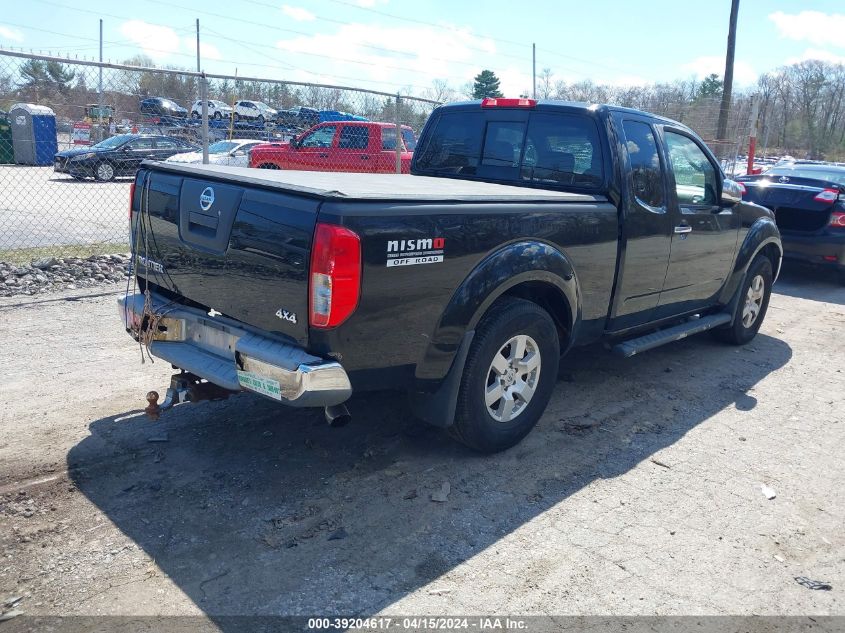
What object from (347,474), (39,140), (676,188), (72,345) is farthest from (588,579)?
(39,140)

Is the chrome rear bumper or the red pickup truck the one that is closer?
the chrome rear bumper

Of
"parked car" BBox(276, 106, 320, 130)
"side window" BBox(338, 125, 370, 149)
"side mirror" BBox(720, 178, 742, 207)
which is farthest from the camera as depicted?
"side window" BBox(338, 125, 370, 149)

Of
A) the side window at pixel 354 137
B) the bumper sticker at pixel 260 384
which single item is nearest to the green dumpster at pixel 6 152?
the side window at pixel 354 137

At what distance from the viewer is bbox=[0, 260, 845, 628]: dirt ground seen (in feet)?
9.89

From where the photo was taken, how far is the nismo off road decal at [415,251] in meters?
3.29

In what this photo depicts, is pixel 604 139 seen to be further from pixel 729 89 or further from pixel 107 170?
pixel 729 89

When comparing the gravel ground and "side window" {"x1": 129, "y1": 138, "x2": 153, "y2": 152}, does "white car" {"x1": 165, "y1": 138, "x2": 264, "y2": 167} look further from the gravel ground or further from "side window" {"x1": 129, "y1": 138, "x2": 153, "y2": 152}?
the gravel ground

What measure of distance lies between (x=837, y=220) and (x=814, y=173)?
65.2 inches

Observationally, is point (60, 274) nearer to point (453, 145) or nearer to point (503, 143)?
point (453, 145)

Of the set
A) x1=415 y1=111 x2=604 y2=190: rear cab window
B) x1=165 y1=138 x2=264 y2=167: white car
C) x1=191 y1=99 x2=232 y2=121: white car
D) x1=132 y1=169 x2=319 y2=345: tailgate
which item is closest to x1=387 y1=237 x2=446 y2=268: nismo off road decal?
x1=132 y1=169 x2=319 y2=345: tailgate

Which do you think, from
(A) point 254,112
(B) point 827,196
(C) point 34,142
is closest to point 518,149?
(B) point 827,196

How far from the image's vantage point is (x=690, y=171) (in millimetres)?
5652

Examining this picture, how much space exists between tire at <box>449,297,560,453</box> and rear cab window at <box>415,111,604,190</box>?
1248 millimetres

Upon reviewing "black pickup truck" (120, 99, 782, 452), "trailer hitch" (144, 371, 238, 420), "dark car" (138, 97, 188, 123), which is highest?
"dark car" (138, 97, 188, 123)
